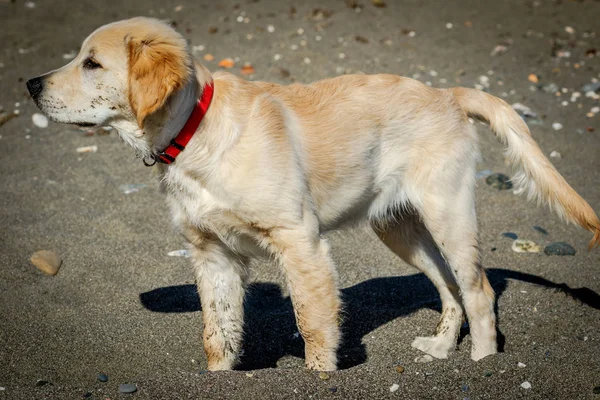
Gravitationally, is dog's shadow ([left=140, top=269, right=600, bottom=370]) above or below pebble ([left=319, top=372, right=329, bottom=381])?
below

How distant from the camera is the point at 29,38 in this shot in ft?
31.8

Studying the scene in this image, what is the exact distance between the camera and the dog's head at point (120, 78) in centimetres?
330

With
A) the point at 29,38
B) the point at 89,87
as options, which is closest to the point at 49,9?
the point at 29,38

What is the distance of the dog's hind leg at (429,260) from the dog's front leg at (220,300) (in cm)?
102

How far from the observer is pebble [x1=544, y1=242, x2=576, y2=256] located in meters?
5.37

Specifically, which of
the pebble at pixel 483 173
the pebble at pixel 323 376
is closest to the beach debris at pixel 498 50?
the pebble at pixel 483 173

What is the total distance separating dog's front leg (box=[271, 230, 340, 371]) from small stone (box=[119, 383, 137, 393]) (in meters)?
0.90

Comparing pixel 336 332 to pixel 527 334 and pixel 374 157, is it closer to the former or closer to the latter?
pixel 374 157

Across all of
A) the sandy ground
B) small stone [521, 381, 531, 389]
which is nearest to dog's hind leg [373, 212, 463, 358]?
the sandy ground

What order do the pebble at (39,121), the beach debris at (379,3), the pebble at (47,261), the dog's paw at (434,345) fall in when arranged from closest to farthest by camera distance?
the dog's paw at (434,345) → the pebble at (47,261) → the pebble at (39,121) → the beach debris at (379,3)

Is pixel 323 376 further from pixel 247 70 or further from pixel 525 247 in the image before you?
pixel 247 70

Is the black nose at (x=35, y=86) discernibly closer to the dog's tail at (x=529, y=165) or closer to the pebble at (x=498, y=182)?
the dog's tail at (x=529, y=165)

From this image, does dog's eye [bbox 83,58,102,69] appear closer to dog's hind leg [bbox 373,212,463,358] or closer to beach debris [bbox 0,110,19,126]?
dog's hind leg [bbox 373,212,463,358]

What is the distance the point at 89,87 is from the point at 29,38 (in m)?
6.93
